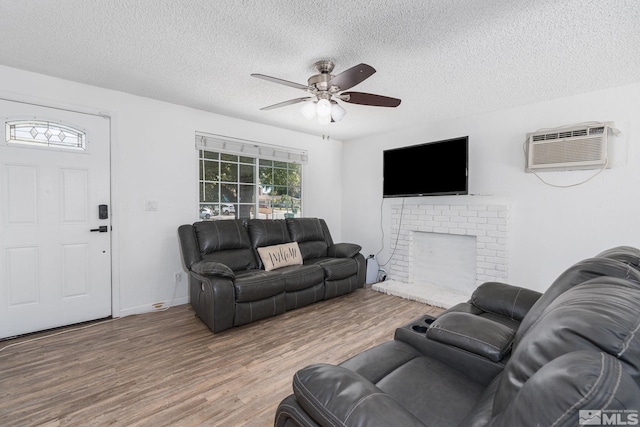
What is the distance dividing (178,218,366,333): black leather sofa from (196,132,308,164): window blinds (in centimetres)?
100

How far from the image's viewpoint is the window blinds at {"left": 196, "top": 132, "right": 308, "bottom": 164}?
3704 mm

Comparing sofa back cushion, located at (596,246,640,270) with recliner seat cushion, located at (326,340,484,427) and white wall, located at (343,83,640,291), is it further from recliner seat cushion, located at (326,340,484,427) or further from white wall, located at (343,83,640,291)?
white wall, located at (343,83,640,291)

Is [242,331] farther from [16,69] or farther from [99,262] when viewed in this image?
[16,69]

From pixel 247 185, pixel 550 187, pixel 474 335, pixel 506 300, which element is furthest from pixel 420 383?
pixel 247 185

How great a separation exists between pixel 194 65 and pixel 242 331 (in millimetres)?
2427

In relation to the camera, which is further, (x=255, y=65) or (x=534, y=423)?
(x=255, y=65)

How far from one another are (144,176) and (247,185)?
1.32 metres

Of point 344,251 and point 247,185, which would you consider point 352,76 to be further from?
point 247,185

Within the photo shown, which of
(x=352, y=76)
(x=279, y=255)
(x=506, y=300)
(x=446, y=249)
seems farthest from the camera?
(x=446, y=249)

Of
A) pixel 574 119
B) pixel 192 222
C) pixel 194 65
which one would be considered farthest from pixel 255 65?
pixel 574 119

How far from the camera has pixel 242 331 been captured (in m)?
2.77

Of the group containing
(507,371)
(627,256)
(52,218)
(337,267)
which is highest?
(52,218)

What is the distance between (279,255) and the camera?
360cm

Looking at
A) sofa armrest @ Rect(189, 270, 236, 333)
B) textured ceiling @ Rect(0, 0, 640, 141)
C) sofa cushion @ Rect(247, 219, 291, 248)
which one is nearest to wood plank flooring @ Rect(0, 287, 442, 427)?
sofa armrest @ Rect(189, 270, 236, 333)
